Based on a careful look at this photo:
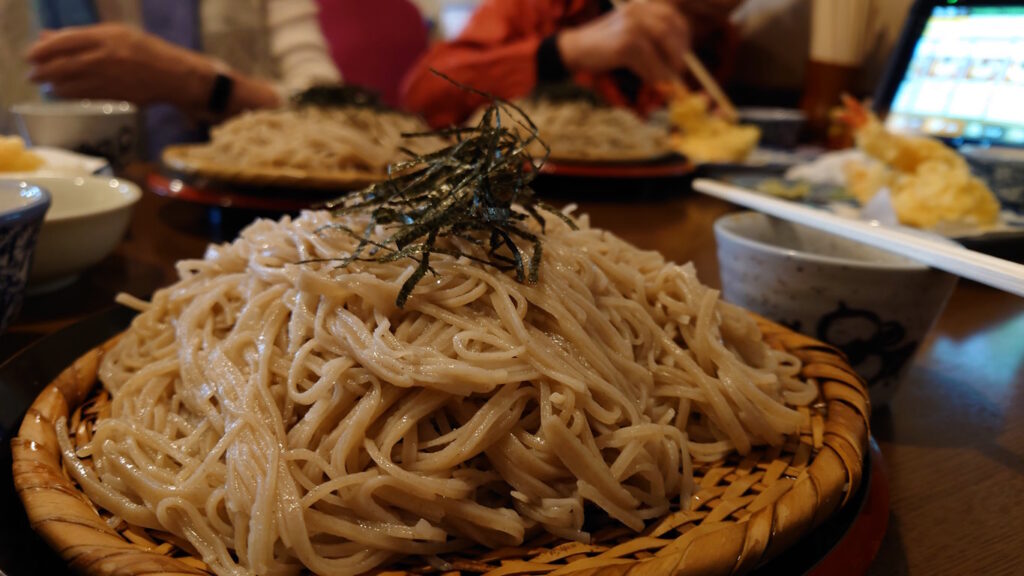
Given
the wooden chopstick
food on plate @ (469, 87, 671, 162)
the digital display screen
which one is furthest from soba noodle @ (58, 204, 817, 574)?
the digital display screen

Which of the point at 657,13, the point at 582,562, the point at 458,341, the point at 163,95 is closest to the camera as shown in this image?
the point at 582,562

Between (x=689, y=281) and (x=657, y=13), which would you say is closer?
(x=689, y=281)

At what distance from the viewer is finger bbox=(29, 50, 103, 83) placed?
3.28 metres

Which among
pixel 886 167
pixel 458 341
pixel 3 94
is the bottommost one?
pixel 3 94

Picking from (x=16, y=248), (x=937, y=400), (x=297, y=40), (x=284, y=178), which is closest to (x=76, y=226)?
(x=16, y=248)

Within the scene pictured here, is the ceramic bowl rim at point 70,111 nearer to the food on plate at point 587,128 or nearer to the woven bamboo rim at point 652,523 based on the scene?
the food on plate at point 587,128

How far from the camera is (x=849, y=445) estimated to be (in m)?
0.86

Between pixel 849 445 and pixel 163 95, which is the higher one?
pixel 849 445

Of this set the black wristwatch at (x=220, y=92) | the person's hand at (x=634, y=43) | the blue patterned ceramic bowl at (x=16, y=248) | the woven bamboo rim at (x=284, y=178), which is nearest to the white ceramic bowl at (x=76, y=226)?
the blue patterned ceramic bowl at (x=16, y=248)

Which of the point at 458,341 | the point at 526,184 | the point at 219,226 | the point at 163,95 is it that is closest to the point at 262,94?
the point at 163,95

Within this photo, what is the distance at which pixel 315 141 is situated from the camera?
2.54 metres

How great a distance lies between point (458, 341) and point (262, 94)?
11.4 feet

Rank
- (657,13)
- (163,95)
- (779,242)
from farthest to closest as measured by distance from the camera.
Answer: (657,13), (163,95), (779,242)

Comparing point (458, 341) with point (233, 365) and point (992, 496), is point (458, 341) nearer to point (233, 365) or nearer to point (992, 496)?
point (233, 365)
